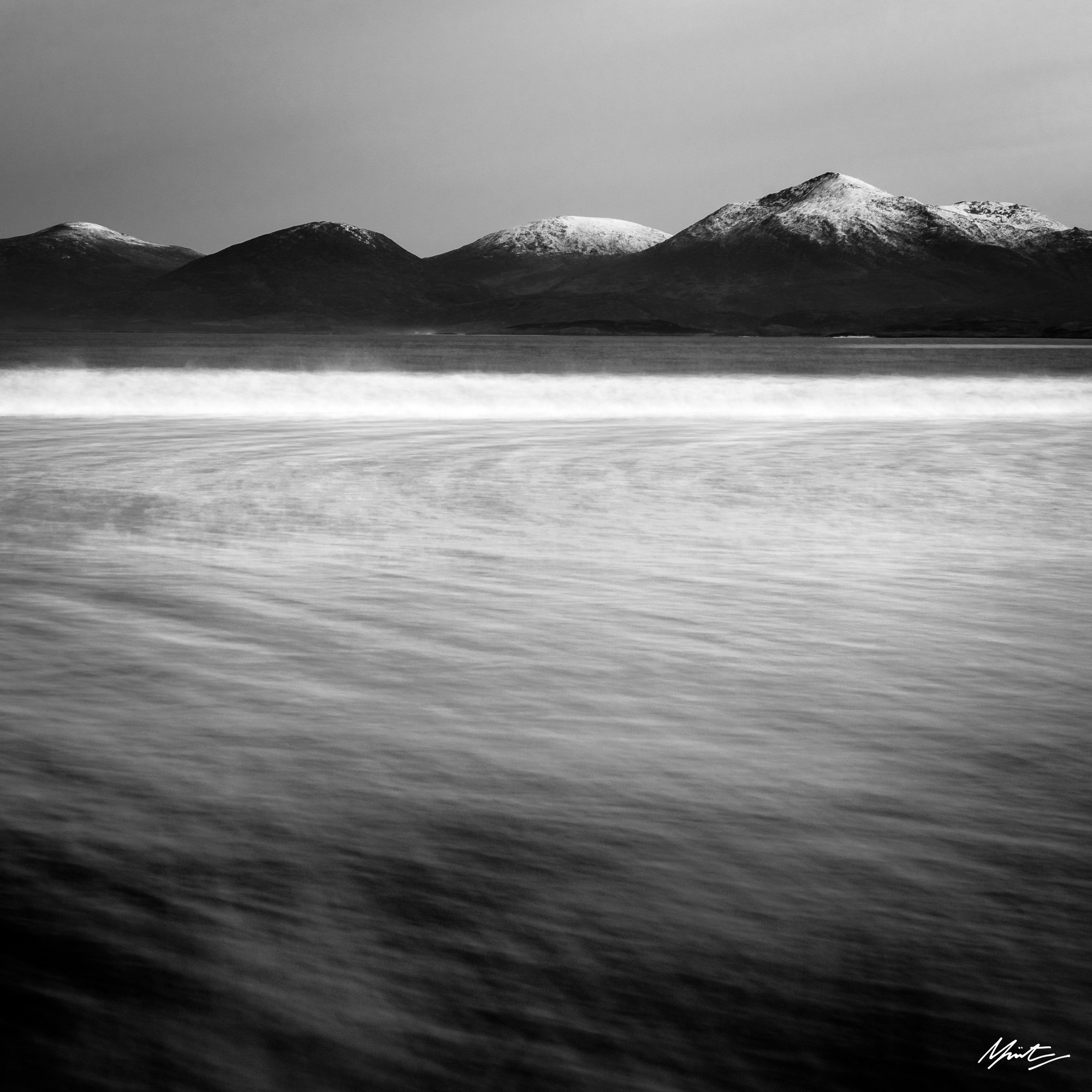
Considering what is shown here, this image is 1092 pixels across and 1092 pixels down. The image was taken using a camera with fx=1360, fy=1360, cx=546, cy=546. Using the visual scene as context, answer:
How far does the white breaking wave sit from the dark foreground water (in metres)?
24.3

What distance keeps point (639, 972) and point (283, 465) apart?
57.8ft

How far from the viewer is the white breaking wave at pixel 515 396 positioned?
3822 cm

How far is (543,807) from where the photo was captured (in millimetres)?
5883

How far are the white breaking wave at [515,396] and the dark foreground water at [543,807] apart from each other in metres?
24.3

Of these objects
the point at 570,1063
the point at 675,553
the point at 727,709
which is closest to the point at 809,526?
the point at 675,553

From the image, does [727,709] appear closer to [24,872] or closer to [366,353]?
[24,872]
